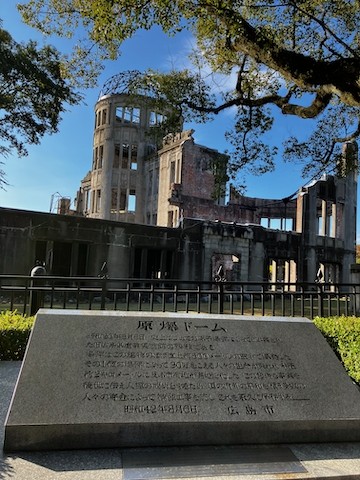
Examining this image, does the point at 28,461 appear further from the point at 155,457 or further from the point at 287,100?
the point at 287,100

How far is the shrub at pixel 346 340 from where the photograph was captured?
5.20m

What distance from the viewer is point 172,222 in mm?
33469

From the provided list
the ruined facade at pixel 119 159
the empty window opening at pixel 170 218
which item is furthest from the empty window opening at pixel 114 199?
the empty window opening at pixel 170 218

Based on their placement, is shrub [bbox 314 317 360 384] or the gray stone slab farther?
shrub [bbox 314 317 360 384]

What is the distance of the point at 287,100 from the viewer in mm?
12891

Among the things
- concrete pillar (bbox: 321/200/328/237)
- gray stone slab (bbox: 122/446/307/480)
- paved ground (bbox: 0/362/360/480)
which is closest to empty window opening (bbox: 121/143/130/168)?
concrete pillar (bbox: 321/200/328/237)

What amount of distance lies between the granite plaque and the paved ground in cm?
8

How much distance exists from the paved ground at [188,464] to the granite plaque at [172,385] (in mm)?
84

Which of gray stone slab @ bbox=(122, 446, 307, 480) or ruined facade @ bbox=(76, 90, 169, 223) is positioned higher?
ruined facade @ bbox=(76, 90, 169, 223)

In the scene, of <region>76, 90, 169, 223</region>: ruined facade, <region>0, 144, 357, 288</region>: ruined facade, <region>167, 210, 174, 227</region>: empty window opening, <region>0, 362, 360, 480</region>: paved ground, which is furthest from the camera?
<region>76, 90, 169, 223</region>: ruined facade

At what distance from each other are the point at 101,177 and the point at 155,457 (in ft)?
129

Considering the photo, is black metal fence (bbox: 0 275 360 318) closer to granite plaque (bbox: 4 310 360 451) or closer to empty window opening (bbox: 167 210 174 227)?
granite plaque (bbox: 4 310 360 451)

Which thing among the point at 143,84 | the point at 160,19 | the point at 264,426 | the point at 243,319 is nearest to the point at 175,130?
the point at 143,84

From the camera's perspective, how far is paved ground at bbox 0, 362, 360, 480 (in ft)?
8.96
